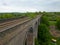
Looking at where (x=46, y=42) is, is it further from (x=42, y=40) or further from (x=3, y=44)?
(x=3, y=44)

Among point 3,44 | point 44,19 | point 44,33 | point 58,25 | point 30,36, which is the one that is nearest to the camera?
point 3,44

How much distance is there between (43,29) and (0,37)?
23.7m

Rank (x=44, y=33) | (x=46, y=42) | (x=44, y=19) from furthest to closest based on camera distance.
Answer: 1. (x=44, y=19)
2. (x=44, y=33)
3. (x=46, y=42)

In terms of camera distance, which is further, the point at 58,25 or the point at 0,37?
the point at 58,25

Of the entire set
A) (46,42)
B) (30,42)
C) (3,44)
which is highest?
(3,44)

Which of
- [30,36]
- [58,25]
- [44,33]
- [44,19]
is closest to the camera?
[30,36]

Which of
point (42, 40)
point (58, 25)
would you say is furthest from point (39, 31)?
point (58, 25)

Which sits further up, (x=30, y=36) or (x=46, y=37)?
(x=30, y=36)

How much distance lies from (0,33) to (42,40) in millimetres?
21485

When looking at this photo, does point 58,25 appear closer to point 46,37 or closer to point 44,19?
point 44,19

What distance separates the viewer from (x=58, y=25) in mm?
55781

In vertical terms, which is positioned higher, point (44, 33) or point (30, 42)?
point (30, 42)

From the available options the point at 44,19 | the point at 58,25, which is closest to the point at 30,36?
the point at 44,19

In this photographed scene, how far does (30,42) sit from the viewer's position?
14656mm
